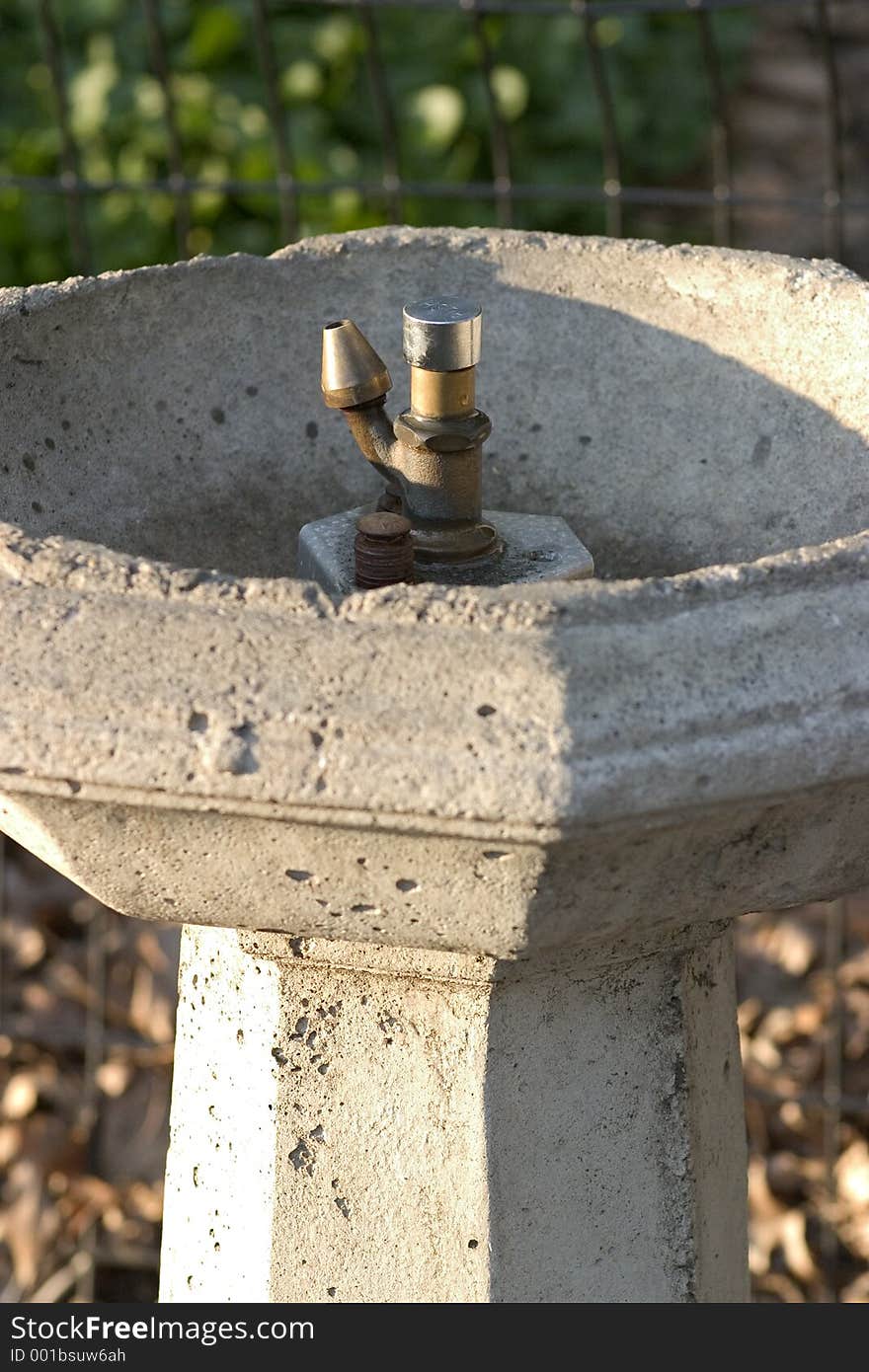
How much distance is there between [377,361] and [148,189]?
111 cm

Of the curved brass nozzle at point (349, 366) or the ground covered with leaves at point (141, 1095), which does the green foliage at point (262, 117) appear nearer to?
the ground covered with leaves at point (141, 1095)

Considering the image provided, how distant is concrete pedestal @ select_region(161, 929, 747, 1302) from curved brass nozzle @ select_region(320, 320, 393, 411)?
15.0 inches

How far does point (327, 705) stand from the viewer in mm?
1062

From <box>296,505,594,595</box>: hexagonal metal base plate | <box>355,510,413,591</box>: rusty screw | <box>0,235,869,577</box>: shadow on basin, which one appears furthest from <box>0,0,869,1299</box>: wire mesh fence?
<box>355,510,413,591</box>: rusty screw

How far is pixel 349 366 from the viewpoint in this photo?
1.40 meters

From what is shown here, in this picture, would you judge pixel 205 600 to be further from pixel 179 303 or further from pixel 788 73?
pixel 788 73

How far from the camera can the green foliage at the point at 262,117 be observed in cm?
352

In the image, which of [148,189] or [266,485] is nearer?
[266,485]

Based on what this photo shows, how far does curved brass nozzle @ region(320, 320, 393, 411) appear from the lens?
1392 millimetres

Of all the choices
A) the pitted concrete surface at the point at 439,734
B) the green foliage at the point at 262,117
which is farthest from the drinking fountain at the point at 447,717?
the green foliage at the point at 262,117

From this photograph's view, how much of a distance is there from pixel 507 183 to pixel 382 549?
1072mm

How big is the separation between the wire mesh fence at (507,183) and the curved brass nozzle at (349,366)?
89 centimetres
